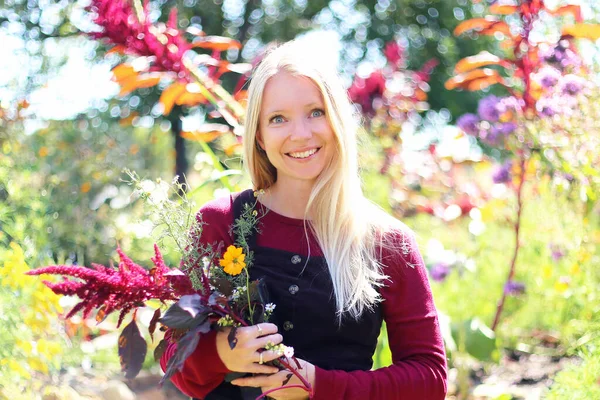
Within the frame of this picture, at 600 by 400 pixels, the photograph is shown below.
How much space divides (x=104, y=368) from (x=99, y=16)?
1912 mm

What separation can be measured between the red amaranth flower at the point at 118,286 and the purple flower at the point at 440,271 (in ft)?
6.28

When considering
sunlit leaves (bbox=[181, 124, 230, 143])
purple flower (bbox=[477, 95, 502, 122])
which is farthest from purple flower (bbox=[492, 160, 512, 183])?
sunlit leaves (bbox=[181, 124, 230, 143])

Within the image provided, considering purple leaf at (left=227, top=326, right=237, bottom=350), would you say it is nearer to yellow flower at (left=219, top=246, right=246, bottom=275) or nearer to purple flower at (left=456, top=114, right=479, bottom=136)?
yellow flower at (left=219, top=246, right=246, bottom=275)

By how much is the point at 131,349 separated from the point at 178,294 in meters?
0.16

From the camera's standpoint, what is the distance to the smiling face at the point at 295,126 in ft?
5.86

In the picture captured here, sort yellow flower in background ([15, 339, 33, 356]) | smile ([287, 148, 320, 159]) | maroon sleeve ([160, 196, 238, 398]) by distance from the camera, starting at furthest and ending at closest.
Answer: yellow flower in background ([15, 339, 33, 356]), smile ([287, 148, 320, 159]), maroon sleeve ([160, 196, 238, 398])

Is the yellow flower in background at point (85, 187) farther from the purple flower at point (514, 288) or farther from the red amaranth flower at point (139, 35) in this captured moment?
the purple flower at point (514, 288)

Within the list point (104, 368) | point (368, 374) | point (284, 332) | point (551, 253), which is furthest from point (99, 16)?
point (551, 253)

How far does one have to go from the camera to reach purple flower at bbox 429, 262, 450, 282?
10.4 feet

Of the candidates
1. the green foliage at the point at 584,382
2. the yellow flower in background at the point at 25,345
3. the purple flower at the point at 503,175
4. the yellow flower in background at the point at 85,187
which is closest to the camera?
the green foliage at the point at 584,382

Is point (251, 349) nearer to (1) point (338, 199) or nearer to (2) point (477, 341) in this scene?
(1) point (338, 199)

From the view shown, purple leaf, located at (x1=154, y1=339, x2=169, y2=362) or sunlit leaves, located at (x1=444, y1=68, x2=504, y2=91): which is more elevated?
sunlit leaves, located at (x1=444, y1=68, x2=504, y2=91)

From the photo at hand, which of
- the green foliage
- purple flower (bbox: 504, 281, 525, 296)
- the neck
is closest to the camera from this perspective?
the neck

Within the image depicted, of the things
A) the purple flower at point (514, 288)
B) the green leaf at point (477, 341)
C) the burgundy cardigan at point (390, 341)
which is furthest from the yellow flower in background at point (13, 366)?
the purple flower at point (514, 288)
